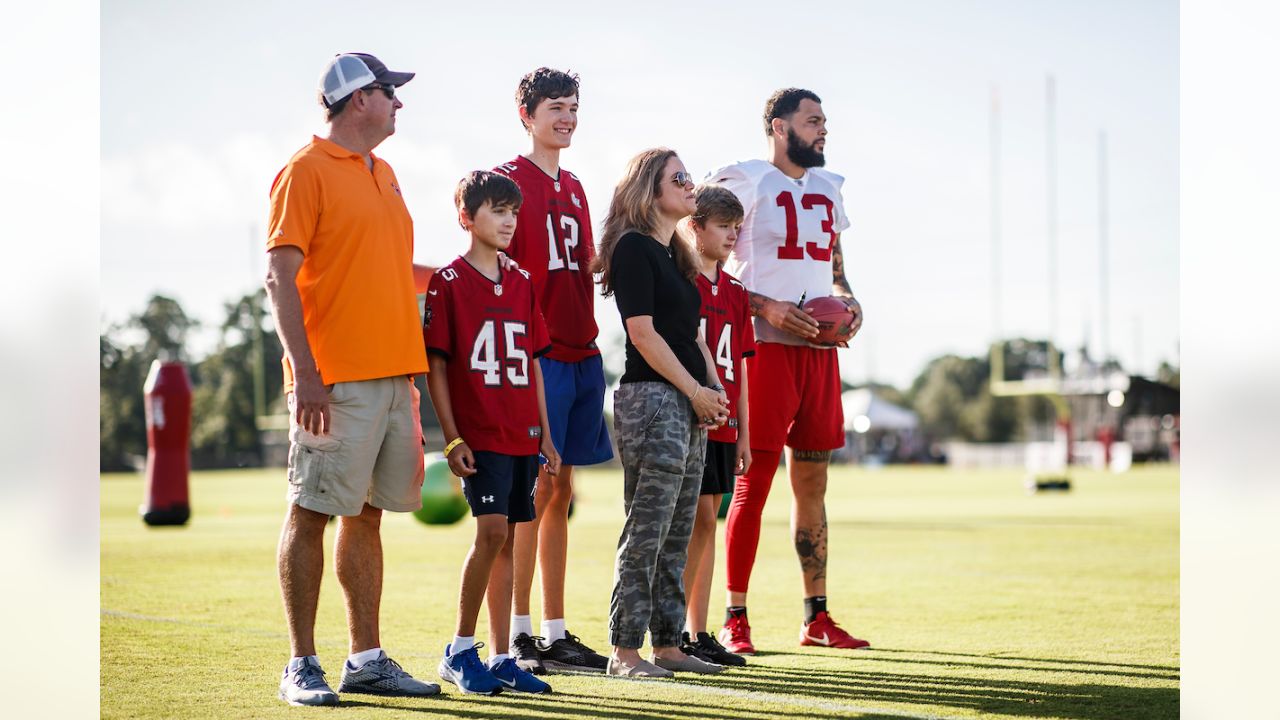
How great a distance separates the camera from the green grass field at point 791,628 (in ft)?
13.6

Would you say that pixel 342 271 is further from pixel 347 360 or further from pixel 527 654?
pixel 527 654

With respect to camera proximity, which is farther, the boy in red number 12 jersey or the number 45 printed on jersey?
the boy in red number 12 jersey

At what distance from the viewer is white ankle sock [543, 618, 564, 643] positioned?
506cm

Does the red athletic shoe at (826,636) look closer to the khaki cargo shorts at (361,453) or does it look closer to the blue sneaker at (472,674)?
the blue sneaker at (472,674)

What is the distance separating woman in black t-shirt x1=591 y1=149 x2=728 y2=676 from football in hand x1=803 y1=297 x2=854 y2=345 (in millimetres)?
1012

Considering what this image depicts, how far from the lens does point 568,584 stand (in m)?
8.72

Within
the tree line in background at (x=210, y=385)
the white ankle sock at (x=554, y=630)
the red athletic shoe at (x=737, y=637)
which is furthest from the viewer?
the tree line in background at (x=210, y=385)

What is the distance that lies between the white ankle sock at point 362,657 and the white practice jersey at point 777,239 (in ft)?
7.99

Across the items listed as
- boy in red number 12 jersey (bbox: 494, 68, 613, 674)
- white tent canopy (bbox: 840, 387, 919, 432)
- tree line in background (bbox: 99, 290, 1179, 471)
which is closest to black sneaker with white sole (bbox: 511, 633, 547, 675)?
boy in red number 12 jersey (bbox: 494, 68, 613, 674)

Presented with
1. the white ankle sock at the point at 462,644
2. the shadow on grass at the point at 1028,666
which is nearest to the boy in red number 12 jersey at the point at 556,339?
the white ankle sock at the point at 462,644

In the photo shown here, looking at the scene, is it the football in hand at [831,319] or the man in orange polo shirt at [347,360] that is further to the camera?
the football in hand at [831,319]

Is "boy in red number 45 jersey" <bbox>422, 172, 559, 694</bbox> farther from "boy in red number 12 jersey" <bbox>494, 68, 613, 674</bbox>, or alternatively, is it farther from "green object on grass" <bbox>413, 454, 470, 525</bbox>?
"green object on grass" <bbox>413, 454, 470, 525</bbox>
